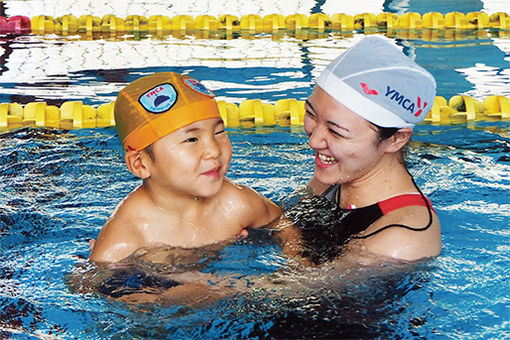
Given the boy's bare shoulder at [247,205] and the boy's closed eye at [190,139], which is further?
the boy's bare shoulder at [247,205]

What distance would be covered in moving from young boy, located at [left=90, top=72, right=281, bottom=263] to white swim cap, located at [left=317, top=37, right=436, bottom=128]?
58 cm

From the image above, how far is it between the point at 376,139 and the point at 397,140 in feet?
0.41

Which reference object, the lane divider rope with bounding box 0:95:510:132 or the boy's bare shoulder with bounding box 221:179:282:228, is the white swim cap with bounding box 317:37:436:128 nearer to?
the boy's bare shoulder with bounding box 221:179:282:228

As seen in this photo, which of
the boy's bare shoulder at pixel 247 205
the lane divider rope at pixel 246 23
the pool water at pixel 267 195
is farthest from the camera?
the lane divider rope at pixel 246 23

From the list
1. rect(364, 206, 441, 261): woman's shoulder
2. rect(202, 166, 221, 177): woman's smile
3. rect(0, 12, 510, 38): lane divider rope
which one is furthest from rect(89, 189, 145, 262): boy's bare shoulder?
rect(0, 12, 510, 38): lane divider rope

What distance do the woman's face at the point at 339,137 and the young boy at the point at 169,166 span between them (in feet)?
1.34

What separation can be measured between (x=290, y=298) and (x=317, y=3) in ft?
25.6

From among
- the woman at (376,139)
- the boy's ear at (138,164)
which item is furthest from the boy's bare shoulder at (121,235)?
the woman at (376,139)

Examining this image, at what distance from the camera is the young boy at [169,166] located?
3.08 meters

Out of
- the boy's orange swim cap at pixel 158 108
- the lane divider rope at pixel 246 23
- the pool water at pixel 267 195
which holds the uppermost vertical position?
the lane divider rope at pixel 246 23

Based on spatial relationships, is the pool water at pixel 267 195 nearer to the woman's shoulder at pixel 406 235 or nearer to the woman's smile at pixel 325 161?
the woman's shoulder at pixel 406 235

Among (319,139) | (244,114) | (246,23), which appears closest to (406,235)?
(319,139)

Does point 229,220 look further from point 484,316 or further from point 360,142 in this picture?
point 484,316

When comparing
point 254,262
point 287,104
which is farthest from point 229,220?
point 287,104
